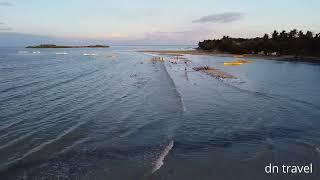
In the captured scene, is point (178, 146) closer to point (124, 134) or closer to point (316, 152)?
point (124, 134)

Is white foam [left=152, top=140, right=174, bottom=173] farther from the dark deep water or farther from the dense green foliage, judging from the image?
the dense green foliage

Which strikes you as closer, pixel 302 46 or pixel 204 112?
pixel 204 112

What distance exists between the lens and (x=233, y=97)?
33344 millimetres

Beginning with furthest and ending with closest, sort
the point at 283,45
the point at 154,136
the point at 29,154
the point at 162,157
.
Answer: the point at 283,45 → the point at 154,136 → the point at 29,154 → the point at 162,157

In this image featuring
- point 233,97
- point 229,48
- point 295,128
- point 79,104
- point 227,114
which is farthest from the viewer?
point 229,48

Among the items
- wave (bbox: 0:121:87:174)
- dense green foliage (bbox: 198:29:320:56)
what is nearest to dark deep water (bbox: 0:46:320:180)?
wave (bbox: 0:121:87:174)

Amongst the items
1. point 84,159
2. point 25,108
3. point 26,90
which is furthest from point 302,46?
point 84,159

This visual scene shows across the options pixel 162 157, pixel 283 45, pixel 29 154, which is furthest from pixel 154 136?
pixel 283 45

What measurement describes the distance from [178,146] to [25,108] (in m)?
13.9

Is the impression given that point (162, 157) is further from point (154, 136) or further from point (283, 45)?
point (283, 45)

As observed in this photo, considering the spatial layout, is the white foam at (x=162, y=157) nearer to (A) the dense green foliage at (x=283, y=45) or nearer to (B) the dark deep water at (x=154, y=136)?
(B) the dark deep water at (x=154, y=136)

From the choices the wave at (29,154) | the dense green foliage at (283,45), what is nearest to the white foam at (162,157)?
the wave at (29,154)

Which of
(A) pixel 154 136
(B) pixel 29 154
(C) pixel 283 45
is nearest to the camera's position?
(B) pixel 29 154

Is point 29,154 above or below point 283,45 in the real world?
below
